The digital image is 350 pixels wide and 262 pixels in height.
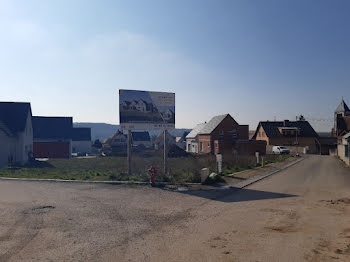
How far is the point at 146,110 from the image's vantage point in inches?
843

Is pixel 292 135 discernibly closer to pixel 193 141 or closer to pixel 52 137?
pixel 193 141

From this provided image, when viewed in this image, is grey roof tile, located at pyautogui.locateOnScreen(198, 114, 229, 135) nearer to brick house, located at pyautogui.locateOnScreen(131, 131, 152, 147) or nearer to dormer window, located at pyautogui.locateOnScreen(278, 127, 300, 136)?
dormer window, located at pyautogui.locateOnScreen(278, 127, 300, 136)

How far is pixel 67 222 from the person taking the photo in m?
9.91

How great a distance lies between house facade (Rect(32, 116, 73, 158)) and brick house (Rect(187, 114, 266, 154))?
23.5 m

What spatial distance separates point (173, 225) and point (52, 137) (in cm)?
5323

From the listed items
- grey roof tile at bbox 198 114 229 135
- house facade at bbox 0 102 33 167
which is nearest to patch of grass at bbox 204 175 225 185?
house facade at bbox 0 102 33 167

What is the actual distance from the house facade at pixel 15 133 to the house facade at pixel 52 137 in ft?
52.3

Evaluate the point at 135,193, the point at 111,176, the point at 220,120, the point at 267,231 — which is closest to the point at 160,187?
the point at 135,193

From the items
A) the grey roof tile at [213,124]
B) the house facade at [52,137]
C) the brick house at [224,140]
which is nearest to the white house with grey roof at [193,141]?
the brick house at [224,140]

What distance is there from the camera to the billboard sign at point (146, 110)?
69.0ft

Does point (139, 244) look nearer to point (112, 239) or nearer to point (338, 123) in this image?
point (112, 239)

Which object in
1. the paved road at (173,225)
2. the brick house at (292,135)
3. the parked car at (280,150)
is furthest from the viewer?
the brick house at (292,135)

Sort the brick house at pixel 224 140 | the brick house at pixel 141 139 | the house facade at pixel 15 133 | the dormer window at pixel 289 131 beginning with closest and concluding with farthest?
the house facade at pixel 15 133
the brick house at pixel 224 140
the dormer window at pixel 289 131
the brick house at pixel 141 139

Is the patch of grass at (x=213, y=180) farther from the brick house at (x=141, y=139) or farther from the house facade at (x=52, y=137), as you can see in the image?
the brick house at (x=141, y=139)
